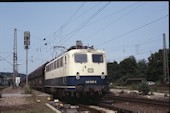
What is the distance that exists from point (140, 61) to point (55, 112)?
120 metres

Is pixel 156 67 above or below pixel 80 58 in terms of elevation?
above

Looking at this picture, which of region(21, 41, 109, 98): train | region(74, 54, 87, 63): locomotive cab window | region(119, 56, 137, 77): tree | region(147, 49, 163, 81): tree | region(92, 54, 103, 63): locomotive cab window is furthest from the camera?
region(119, 56, 137, 77): tree

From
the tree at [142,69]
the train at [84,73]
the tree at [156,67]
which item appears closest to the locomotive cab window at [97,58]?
the train at [84,73]

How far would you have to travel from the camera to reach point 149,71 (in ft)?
290

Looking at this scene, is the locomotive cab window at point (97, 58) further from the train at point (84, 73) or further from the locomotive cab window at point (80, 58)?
the locomotive cab window at point (80, 58)

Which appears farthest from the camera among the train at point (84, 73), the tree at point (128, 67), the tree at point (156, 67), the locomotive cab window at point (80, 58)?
the tree at point (128, 67)

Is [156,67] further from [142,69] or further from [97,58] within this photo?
[97,58]

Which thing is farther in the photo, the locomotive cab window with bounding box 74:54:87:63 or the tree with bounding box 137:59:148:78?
the tree with bounding box 137:59:148:78

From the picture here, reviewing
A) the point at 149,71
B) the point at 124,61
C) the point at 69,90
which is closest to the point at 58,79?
the point at 69,90

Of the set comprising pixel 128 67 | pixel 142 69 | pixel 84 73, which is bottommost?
pixel 84 73

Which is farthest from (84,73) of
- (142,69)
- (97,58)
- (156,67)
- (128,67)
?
(142,69)

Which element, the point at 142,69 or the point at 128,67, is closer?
the point at 128,67

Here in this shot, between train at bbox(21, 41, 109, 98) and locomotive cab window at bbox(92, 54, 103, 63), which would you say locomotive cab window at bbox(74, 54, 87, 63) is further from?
locomotive cab window at bbox(92, 54, 103, 63)

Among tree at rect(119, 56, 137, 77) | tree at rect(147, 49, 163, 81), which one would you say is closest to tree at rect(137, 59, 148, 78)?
tree at rect(119, 56, 137, 77)
